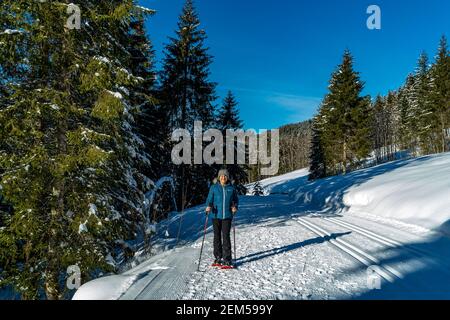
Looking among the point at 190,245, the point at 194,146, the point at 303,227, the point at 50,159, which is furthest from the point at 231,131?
the point at 50,159

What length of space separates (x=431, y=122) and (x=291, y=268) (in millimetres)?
43910

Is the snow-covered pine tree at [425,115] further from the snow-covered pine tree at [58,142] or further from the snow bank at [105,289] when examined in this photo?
the snow bank at [105,289]

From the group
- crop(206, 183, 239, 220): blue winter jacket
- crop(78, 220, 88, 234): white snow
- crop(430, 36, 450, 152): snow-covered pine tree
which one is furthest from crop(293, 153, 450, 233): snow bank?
crop(430, 36, 450, 152): snow-covered pine tree

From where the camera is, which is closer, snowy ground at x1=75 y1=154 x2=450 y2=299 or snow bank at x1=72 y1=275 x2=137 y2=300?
snow bank at x1=72 y1=275 x2=137 y2=300

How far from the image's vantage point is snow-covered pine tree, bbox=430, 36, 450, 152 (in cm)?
3872

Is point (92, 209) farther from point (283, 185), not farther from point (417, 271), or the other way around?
point (283, 185)

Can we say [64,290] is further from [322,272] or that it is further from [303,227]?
[303,227]

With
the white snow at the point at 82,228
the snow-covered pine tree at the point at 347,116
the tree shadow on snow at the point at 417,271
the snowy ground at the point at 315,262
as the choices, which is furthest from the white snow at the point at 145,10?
the snow-covered pine tree at the point at 347,116

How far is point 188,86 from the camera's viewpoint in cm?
1845

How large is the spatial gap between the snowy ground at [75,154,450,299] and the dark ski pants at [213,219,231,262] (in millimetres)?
358

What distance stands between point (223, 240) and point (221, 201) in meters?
0.83

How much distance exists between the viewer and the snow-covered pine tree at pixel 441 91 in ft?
127

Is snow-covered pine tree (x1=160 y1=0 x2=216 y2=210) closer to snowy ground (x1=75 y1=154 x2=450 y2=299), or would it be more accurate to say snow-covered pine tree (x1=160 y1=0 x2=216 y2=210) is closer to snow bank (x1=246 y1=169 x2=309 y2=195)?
snowy ground (x1=75 y1=154 x2=450 y2=299)

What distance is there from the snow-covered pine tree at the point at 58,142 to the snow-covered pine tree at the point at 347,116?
2955 centimetres
